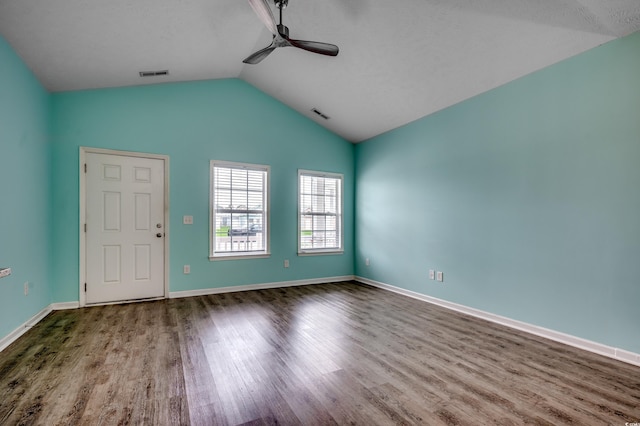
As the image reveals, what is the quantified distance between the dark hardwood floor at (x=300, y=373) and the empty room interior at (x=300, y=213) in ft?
0.07

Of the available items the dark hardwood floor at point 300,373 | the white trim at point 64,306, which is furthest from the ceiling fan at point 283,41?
the white trim at point 64,306

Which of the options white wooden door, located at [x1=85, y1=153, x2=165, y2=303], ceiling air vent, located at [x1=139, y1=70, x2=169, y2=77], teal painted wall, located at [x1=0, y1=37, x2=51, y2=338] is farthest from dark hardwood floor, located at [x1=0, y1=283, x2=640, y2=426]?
ceiling air vent, located at [x1=139, y1=70, x2=169, y2=77]

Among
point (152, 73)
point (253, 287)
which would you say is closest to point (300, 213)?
point (253, 287)

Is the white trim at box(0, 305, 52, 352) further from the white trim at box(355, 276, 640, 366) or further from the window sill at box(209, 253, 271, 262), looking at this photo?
the white trim at box(355, 276, 640, 366)

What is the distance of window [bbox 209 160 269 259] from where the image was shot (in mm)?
4773

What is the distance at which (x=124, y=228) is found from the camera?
13.6ft

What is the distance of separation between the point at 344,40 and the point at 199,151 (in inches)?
106

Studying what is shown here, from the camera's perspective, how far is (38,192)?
3.43m

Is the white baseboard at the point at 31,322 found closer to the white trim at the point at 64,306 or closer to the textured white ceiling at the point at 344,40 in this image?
the white trim at the point at 64,306

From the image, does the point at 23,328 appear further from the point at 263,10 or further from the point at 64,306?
the point at 263,10

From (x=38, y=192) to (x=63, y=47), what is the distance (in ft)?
5.38

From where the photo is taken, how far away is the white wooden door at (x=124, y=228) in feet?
13.1

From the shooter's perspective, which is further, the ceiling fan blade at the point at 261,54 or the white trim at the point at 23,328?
the ceiling fan blade at the point at 261,54

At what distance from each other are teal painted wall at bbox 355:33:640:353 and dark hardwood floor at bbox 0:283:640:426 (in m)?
0.43
